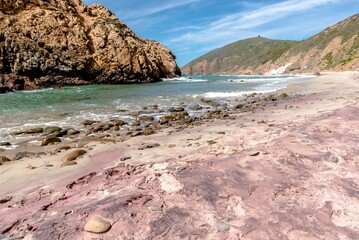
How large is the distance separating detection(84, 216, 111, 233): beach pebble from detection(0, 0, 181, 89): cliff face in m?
43.6

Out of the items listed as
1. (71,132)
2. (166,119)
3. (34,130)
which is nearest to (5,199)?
(71,132)

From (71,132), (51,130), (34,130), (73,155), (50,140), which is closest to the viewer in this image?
(73,155)

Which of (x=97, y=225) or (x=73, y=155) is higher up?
(x=97, y=225)

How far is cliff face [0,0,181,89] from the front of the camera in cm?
4422

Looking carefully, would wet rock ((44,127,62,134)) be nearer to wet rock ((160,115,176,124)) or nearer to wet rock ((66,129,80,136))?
wet rock ((66,129,80,136))

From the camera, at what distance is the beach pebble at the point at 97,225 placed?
3.33m

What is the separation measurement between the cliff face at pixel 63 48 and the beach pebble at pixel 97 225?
143 ft

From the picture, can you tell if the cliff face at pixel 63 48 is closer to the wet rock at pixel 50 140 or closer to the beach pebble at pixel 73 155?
the wet rock at pixel 50 140

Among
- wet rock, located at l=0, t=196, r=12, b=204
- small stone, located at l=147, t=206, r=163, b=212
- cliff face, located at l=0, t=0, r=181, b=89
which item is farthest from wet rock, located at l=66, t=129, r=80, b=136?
cliff face, located at l=0, t=0, r=181, b=89

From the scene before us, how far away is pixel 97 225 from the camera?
3373 millimetres

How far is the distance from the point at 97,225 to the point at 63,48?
51.9 meters

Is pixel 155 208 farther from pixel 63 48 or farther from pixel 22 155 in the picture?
pixel 63 48

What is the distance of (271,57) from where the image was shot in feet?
590

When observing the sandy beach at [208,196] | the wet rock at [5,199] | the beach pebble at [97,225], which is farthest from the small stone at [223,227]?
the wet rock at [5,199]
